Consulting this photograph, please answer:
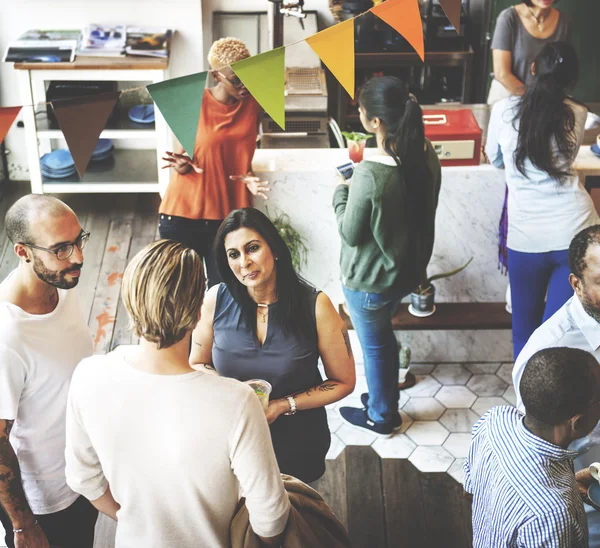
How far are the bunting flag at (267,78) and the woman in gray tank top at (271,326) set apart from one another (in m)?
0.29

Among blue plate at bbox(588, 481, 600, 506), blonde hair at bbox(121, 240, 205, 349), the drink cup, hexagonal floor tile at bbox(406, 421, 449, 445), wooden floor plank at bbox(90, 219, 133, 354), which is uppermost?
blonde hair at bbox(121, 240, 205, 349)

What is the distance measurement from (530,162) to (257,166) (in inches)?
44.0

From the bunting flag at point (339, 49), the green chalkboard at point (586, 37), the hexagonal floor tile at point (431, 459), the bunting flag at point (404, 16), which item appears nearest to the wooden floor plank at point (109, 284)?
the hexagonal floor tile at point (431, 459)

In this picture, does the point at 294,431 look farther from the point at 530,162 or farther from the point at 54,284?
the point at 530,162

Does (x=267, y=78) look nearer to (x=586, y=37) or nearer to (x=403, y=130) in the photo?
(x=403, y=130)

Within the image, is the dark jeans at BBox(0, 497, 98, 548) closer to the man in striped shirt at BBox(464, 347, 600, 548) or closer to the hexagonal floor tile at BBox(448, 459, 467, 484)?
the man in striped shirt at BBox(464, 347, 600, 548)

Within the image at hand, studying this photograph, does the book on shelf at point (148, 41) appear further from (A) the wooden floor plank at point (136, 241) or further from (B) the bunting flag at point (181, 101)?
(B) the bunting flag at point (181, 101)

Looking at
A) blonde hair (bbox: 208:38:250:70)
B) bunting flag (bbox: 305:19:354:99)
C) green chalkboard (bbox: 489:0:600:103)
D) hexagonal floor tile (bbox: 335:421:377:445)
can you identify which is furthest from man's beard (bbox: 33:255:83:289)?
green chalkboard (bbox: 489:0:600:103)

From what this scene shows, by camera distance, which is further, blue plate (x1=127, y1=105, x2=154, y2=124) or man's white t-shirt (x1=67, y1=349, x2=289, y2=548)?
blue plate (x1=127, y1=105, x2=154, y2=124)

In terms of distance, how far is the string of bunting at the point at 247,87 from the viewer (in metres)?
2.05

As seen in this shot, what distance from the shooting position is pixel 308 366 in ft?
6.72

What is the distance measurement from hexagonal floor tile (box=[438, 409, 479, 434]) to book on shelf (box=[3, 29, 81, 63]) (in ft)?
8.88

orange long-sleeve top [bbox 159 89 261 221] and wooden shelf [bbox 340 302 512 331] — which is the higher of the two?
orange long-sleeve top [bbox 159 89 261 221]

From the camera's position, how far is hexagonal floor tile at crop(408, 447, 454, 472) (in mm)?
2933
